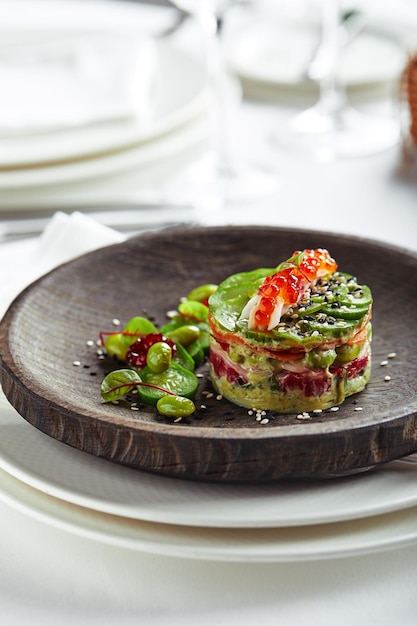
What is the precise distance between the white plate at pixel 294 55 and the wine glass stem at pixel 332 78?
0.17 metres

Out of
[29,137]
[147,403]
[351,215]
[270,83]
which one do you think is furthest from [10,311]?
[270,83]

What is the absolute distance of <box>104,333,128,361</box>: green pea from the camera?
5.66 feet

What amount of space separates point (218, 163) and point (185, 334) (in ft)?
3.87

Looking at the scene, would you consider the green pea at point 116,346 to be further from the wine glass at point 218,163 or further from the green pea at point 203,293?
the wine glass at point 218,163

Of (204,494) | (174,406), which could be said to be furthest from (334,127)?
(204,494)

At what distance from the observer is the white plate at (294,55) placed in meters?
3.34

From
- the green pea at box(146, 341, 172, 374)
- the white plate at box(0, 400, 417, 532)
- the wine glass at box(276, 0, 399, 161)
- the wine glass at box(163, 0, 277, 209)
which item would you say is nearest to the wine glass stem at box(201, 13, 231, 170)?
the wine glass at box(163, 0, 277, 209)

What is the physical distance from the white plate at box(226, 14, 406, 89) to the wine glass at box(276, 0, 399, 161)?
17cm

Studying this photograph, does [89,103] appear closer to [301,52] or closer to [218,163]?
[218,163]

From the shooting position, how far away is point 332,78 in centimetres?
312

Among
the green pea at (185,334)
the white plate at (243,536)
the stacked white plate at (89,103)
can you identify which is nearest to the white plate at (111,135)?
the stacked white plate at (89,103)

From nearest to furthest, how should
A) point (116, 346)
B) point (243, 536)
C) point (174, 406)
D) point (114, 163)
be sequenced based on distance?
point (243, 536)
point (174, 406)
point (116, 346)
point (114, 163)

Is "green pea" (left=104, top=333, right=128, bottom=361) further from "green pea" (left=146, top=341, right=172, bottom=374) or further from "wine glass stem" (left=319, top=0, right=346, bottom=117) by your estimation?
"wine glass stem" (left=319, top=0, right=346, bottom=117)

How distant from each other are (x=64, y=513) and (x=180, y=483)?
16 centimetres
